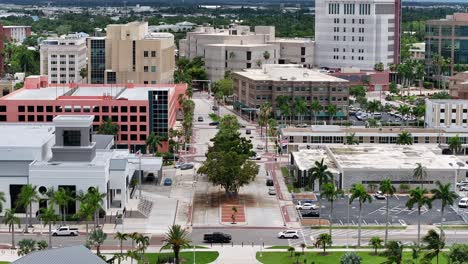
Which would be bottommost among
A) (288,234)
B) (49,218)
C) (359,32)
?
(288,234)

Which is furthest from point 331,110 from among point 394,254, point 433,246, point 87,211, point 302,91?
point 394,254

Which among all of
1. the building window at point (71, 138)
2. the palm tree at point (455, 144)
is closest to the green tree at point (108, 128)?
the building window at point (71, 138)

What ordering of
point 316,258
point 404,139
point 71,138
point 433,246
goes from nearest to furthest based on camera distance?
point 433,246, point 316,258, point 71,138, point 404,139

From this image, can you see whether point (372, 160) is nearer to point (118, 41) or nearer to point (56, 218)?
point (56, 218)

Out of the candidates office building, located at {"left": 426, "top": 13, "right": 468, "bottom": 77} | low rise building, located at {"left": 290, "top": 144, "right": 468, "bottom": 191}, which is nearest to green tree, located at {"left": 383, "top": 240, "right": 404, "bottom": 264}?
low rise building, located at {"left": 290, "top": 144, "right": 468, "bottom": 191}

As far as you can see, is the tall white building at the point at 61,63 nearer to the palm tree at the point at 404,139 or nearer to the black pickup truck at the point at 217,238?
the palm tree at the point at 404,139

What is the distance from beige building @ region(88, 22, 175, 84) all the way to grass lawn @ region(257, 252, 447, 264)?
7900 centimetres

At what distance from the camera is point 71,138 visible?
76.2 metres

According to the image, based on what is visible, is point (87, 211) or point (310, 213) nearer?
point (87, 211)

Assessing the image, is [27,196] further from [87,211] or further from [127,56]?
[127,56]

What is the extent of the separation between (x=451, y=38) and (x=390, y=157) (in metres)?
75.3

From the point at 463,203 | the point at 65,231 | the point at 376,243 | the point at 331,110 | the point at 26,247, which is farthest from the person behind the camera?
the point at 331,110

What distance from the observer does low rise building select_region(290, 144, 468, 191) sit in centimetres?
8462

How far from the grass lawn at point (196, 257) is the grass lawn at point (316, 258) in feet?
9.65
